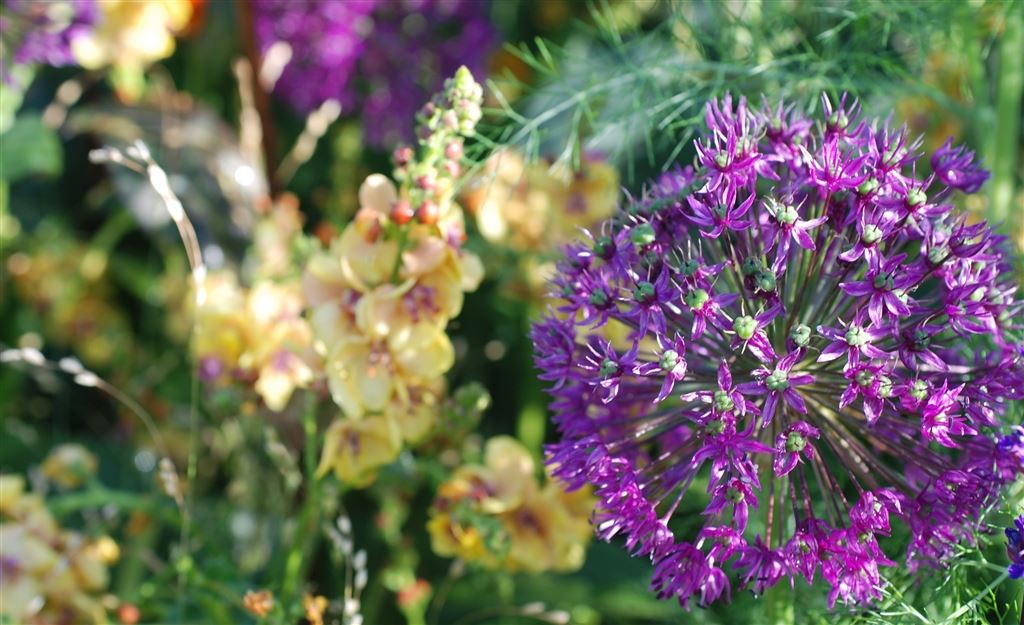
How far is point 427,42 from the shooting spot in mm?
1508

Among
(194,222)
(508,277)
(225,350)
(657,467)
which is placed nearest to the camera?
(657,467)

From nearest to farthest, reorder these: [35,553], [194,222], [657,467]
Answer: [657,467], [35,553], [194,222]

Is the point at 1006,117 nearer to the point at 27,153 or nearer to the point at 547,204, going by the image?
the point at 547,204

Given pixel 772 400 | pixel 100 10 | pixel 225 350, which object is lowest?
pixel 225 350

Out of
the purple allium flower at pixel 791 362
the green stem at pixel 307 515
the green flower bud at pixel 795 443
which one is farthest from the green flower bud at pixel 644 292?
the green stem at pixel 307 515

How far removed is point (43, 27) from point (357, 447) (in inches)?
24.3

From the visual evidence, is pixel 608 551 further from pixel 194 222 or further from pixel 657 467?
pixel 194 222

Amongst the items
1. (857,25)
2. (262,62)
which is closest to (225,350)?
(262,62)

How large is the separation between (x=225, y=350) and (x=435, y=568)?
14.5 inches

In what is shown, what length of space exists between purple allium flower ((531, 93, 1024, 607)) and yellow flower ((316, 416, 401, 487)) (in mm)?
183

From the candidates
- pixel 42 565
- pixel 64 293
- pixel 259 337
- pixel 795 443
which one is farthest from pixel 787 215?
pixel 64 293

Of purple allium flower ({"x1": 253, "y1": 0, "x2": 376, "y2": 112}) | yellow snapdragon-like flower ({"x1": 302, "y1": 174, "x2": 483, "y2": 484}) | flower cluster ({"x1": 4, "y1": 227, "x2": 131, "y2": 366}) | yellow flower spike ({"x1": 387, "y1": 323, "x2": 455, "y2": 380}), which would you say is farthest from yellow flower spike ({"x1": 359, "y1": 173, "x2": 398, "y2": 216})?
flower cluster ({"x1": 4, "y1": 227, "x2": 131, "y2": 366})

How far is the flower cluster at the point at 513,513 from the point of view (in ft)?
3.22

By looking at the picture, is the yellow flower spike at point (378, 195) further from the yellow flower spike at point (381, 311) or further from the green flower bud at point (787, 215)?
the green flower bud at point (787, 215)
